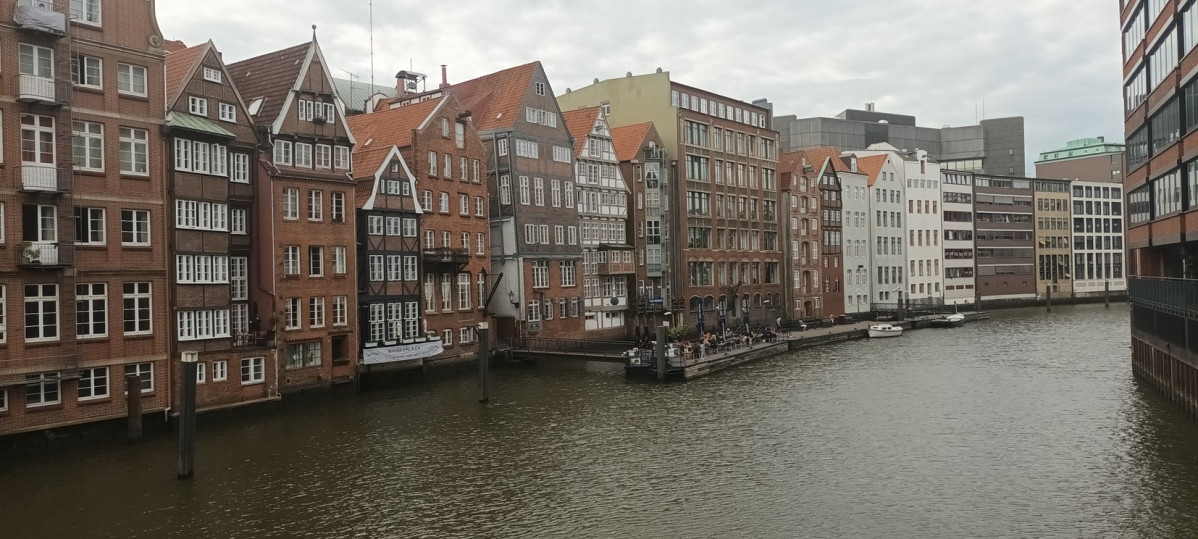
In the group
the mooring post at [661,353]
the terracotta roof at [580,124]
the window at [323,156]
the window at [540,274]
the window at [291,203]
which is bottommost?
the mooring post at [661,353]

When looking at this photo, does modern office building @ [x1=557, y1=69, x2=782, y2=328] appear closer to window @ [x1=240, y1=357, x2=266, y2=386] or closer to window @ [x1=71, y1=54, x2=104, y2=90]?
window @ [x1=240, y1=357, x2=266, y2=386]

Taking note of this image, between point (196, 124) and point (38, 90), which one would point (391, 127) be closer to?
point (196, 124)

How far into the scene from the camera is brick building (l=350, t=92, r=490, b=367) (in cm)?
5041

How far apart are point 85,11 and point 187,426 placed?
1707 cm

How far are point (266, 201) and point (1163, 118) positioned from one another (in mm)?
43093

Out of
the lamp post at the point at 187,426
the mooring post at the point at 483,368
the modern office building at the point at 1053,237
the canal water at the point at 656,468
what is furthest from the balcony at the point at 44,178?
the modern office building at the point at 1053,237

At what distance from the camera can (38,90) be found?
32406mm

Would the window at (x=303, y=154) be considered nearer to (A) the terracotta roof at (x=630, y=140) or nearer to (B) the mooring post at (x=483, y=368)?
(B) the mooring post at (x=483, y=368)

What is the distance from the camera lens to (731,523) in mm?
25188

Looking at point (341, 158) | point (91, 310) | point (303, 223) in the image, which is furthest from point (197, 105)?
point (91, 310)

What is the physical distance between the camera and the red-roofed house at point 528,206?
62688mm

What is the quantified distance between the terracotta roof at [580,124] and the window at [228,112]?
30.4 metres

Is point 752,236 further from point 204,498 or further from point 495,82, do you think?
point 204,498

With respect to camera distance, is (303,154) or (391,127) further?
(391,127)
